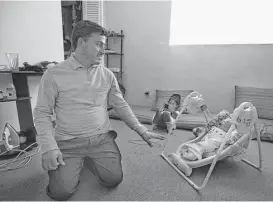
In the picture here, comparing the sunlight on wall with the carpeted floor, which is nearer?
the carpeted floor

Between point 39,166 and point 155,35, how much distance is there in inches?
99.8

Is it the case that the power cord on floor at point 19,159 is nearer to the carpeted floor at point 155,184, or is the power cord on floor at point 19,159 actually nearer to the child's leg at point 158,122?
the carpeted floor at point 155,184

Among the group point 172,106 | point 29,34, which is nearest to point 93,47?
point 29,34

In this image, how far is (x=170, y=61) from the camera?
317cm

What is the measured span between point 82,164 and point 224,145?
949mm

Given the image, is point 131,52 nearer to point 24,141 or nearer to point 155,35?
point 155,35

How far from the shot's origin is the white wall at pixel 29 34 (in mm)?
1851

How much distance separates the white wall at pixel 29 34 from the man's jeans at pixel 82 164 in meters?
1.15

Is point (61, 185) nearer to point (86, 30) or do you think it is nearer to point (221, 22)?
point (86, 30)

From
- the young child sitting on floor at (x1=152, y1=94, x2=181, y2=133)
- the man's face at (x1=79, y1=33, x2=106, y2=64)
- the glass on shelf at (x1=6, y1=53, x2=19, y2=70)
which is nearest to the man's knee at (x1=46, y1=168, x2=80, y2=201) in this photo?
the man's face at (x1=79, y1=33, x2=106, y2=64)

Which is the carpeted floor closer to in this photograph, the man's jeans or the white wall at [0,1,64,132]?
the man's jeans

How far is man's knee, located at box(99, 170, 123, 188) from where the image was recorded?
119cm

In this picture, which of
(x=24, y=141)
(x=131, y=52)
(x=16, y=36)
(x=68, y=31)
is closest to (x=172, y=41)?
(x=131, y=52)

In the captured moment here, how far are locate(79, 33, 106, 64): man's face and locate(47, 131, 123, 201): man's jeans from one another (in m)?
0.51
